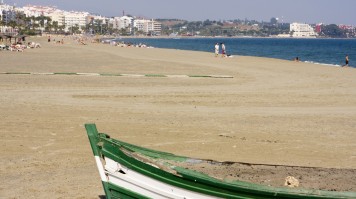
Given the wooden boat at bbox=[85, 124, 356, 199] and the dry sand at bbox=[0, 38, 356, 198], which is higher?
the wooden boat at bbox=[85, 124, 356, 199]

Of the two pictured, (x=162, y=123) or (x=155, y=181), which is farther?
(x=162, y=123)

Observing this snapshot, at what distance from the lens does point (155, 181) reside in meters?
5.53

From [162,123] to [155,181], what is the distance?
24.6ft

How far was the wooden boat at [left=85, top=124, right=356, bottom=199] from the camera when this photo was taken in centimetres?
504

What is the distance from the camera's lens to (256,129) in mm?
12602

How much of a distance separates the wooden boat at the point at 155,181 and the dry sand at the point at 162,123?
5.90ft

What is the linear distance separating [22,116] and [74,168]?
5.17 meters

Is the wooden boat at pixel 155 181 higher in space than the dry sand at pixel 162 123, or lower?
higher

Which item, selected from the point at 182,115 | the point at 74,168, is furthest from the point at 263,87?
the point at 74,168

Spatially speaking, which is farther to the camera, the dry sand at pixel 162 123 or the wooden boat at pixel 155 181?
the dry sand at pixel 162 123

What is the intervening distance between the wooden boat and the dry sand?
1.80 metres

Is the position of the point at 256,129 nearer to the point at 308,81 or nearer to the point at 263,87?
the point at 263,87

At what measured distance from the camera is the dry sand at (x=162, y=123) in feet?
29.2

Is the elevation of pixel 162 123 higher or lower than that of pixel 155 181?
lower
